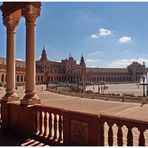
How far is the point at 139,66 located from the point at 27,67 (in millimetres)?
181975

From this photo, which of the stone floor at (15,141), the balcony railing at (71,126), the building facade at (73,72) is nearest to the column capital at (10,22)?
the balcony railing at (71,126)

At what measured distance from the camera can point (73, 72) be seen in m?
150

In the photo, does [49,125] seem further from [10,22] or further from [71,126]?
[10,22]

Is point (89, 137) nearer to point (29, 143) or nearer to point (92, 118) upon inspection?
point (92, 118)

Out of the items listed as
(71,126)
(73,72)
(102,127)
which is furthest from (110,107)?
(73,72)

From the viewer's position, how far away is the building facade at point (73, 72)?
122 m

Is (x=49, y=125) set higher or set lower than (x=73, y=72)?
lower

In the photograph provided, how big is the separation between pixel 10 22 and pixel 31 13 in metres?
1.58

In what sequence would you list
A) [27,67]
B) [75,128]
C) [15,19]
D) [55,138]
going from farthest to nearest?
[15,19] → [27,67] → [55,138] → [75,128]

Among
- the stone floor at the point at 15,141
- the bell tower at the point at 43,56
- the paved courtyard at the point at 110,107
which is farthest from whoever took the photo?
the bell tower at the point at 43,56

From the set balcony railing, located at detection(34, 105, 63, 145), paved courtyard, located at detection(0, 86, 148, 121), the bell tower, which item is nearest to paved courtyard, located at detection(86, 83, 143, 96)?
paved courtyard, located at detection(0, 86, 148, 121)

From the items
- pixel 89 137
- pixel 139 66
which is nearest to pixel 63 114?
pixel 89 137

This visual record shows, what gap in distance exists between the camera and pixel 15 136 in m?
7.04

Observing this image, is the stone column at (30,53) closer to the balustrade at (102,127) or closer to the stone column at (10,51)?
the balustrade at (102,127)
